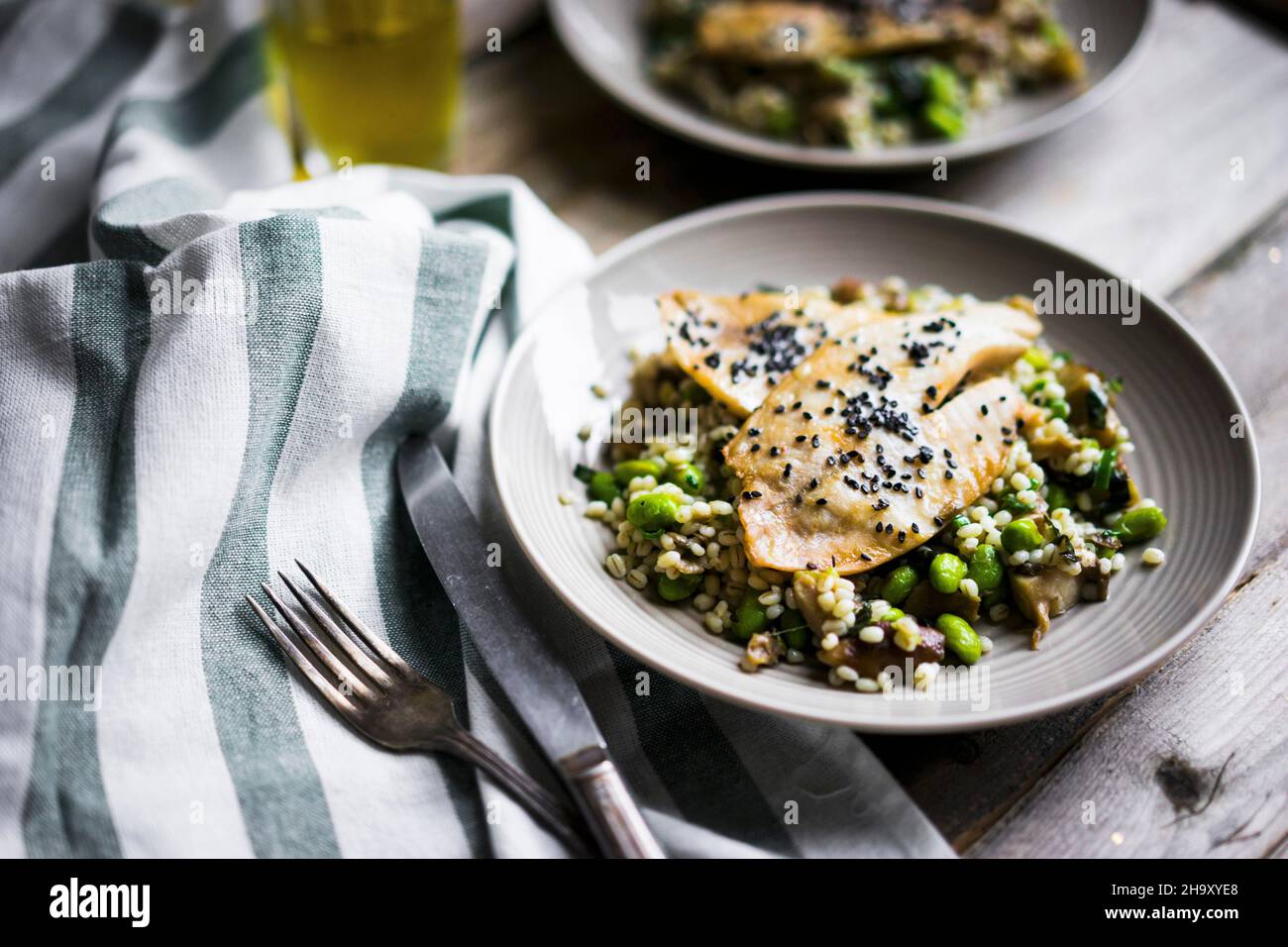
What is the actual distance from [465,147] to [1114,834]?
332 centimetres

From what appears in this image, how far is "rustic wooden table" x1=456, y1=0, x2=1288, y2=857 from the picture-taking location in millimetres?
2570

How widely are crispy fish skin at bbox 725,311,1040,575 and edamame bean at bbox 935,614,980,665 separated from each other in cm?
21

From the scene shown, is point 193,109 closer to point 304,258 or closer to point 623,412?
point 304,258

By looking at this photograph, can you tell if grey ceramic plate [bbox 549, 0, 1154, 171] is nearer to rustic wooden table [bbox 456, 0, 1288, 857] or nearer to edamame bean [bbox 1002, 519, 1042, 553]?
rustic wooden table [bbox 456, 0, 1288, 857]

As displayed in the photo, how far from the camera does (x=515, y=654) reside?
2.64 meters

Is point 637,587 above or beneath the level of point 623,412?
beneath

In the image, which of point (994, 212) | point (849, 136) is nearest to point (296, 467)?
point (849, 136)

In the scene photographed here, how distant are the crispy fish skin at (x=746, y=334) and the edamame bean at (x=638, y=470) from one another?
0.25m

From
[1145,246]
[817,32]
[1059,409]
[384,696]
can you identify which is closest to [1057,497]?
[1059,409]

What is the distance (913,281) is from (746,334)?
71 cm

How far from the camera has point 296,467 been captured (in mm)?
2893

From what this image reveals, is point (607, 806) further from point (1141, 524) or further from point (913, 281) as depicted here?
point (913, 281)

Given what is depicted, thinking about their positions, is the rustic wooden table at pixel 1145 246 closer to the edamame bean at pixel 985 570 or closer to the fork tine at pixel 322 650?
the edamame bean at pixel 985 570

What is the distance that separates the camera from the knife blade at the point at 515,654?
238cm
